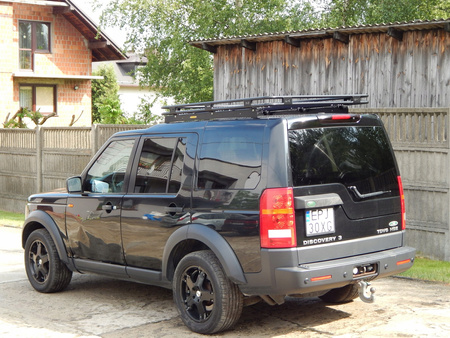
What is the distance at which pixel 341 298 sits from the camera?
296 inches

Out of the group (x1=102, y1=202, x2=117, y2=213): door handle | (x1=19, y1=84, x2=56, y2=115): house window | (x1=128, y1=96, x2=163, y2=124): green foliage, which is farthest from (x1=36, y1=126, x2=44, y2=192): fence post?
(x1=19, y1=84, x2=56, y2=115): house window

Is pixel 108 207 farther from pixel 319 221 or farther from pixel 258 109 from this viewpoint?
pixel 319 221

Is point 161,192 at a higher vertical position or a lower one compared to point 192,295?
higher

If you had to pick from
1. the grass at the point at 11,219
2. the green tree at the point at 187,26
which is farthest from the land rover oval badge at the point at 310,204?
the green tree at the point at 187,26

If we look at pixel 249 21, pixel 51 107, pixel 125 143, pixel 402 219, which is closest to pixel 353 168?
pixel 402 219

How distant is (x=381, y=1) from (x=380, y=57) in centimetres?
969

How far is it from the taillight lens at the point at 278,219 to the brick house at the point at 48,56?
1082 inches

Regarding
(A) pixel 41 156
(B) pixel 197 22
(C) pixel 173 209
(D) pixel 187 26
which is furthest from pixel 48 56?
(C) pixel 173 209

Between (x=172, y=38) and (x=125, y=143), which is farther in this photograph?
(x=172, y=38)

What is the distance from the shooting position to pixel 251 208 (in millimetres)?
6188

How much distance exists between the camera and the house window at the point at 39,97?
113 ft

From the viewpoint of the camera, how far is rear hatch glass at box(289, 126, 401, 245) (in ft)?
20.2

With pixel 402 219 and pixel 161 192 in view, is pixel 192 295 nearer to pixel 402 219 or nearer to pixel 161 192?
pixel 161 192

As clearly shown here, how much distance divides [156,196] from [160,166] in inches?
12.0
